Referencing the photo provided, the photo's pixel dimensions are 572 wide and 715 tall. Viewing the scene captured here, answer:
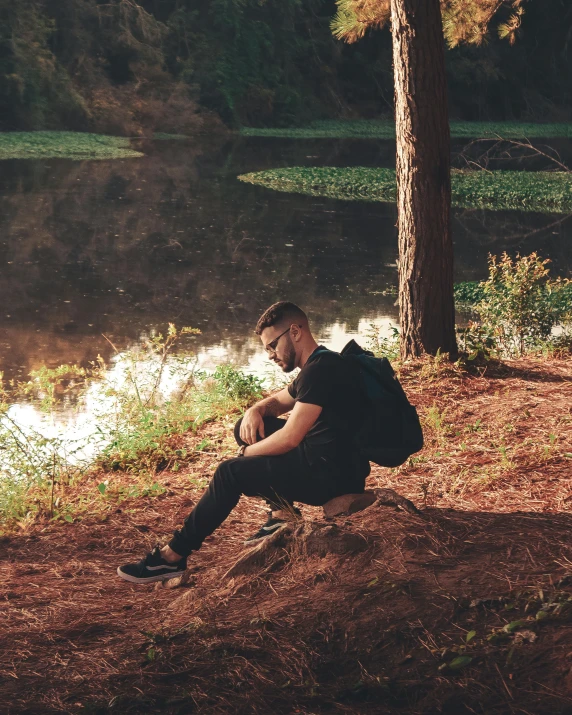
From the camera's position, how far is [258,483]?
162 inches

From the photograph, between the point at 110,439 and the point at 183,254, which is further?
the point at 183,254

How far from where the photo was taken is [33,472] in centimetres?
624

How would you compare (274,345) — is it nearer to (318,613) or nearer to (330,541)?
(330,541)

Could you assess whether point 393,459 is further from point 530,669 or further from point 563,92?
point 563,92

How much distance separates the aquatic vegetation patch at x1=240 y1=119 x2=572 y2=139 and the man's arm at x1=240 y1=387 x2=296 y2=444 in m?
41.5

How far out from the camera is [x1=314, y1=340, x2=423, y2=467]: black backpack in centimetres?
411

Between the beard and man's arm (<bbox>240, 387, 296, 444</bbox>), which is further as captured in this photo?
man's arm (<bbox>240, 387, 296, 444</bbox>)

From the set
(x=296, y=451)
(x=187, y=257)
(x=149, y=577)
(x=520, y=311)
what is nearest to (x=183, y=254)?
(x=187, y=257)

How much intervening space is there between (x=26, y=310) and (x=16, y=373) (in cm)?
298

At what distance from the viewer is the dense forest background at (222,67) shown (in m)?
38.8

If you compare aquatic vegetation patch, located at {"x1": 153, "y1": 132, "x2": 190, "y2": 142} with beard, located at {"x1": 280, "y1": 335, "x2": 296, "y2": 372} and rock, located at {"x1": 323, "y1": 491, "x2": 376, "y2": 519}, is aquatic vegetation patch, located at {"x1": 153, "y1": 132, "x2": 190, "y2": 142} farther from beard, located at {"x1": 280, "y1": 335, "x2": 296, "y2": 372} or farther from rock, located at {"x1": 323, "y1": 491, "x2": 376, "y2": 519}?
rock, located at {"x1": 323, "y1": 491, "x2": 376, "y2": 519}

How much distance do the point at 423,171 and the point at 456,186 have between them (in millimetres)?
20859

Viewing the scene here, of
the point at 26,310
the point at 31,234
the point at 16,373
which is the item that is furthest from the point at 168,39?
the point at 16,373

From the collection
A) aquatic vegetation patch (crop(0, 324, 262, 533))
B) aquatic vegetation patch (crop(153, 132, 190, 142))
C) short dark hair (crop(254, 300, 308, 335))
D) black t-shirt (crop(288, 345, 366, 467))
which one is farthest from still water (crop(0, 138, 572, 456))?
aquatic vegetation patch (crop(153, 132, 190, 142))
